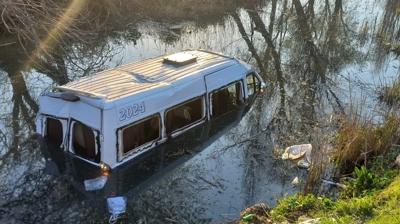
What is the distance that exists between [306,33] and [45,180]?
13.0 meters

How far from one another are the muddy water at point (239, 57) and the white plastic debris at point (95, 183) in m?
0.34

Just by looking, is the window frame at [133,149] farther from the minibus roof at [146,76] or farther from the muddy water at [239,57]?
the muddy water at [239,57]

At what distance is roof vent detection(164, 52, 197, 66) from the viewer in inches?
460

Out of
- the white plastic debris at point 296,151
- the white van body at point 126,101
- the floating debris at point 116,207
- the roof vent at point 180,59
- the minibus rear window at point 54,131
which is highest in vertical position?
the roof vent at point 180,59

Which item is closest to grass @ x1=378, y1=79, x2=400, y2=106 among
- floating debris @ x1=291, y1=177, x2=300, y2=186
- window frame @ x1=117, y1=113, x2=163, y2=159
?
floating debris @ x1=291, y1=177, x2=300, y2=186

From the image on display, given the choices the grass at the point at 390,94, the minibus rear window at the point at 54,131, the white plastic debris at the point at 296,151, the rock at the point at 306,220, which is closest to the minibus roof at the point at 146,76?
the minibus rear window at the point at 54,131

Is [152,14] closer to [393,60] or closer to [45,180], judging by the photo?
[393,60]

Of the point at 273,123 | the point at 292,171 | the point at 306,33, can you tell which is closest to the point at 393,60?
the point at 306,33

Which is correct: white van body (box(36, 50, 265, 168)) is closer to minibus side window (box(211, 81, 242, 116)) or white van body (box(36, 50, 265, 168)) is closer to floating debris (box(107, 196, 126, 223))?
minibus side window (box(211, 81, 242, 116))

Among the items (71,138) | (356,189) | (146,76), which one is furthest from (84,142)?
(356,189)

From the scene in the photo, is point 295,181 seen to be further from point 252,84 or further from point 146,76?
point 252,84

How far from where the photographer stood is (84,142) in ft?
31.8

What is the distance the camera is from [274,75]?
15391mm

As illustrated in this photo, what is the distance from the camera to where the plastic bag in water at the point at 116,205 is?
28.5 feet
